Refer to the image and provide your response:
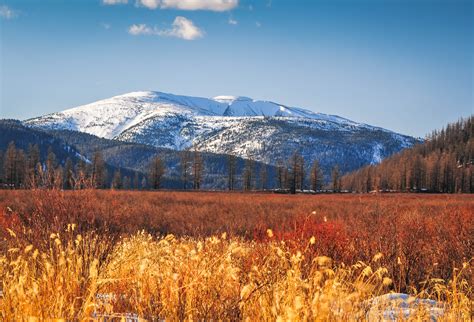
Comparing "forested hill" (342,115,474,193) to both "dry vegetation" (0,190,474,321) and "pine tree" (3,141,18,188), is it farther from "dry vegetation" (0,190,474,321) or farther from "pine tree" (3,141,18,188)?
"dry vegetation" (0,190,474,321)

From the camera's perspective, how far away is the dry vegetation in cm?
445

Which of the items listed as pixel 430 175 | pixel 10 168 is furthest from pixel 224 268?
pixel 430 175

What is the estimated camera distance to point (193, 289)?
484 centimetres

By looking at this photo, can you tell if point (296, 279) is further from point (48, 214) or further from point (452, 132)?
point (452, 132)

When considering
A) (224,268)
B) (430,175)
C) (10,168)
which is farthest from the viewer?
(430,175)

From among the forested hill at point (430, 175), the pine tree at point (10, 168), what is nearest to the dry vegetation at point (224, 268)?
the pine tree at point (10, 168)

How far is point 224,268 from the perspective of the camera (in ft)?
20.1

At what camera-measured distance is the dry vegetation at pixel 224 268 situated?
4453 millimetres

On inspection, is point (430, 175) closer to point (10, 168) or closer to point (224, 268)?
point (10, 168)

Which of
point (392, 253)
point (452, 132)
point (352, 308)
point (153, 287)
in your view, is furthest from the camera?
point (452, 132)

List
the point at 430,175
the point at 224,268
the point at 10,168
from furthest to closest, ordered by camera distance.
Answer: the point at 430,175 < the point at 10,168 < the point at 224,268

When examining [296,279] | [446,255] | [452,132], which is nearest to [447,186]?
[452,132]

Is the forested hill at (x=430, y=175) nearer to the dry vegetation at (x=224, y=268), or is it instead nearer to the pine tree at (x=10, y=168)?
the pine tree at (x=10, y=168)

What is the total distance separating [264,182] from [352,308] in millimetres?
114096
